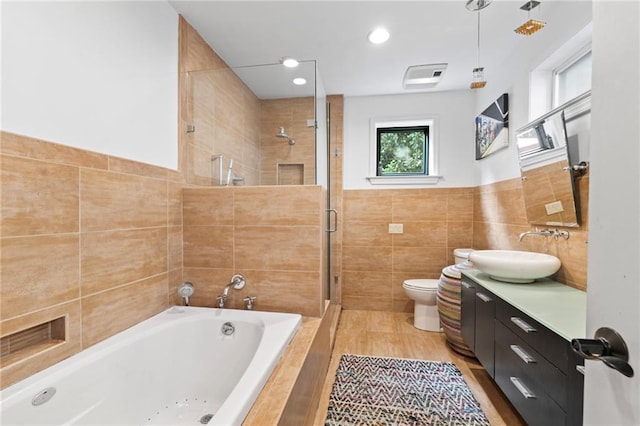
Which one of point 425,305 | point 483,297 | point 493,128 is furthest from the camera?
point 425,305

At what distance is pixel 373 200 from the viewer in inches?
127

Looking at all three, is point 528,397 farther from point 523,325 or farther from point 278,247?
point 278,247

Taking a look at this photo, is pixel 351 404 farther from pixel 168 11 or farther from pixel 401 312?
pixel 168 11

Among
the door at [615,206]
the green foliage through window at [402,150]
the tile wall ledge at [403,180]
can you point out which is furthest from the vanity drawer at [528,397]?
the green foliage through window at [402,150]

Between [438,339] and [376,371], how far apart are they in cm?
84

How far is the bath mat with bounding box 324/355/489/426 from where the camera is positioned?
5.22 feet

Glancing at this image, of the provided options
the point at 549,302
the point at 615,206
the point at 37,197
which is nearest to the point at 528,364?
the point at 549,302

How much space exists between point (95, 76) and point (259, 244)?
4.03ft

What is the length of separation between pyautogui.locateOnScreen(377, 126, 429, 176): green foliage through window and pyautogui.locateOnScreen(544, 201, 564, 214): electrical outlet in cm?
153

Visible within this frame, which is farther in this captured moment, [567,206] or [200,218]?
[200,218]

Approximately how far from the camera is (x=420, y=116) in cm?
318

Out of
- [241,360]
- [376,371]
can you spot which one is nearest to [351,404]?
[376,371]

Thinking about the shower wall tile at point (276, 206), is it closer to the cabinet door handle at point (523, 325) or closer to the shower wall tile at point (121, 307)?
the shower wall tile at point (121, 307)

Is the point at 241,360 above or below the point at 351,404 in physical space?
above
